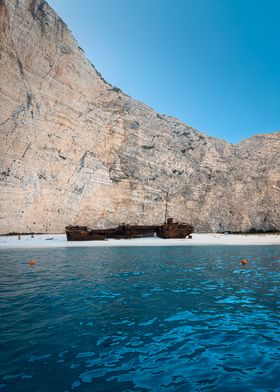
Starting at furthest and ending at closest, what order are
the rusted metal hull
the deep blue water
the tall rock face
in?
the tall rock face, the rusted metal hull, the deep blue water

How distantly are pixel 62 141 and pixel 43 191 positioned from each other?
7.96 m

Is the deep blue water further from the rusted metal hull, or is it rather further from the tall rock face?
the tall rock face

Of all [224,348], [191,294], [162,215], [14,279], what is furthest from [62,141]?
[224,348]

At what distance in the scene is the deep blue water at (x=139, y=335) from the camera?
422cm

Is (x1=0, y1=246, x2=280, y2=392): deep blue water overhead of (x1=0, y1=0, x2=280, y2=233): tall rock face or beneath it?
beneath

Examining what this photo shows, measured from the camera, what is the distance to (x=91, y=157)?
45.6 meters

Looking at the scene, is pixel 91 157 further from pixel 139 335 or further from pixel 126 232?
pixel 139 335

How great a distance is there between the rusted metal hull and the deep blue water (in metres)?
22.3

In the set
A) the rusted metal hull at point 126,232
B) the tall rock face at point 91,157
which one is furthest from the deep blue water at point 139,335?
the tall rock face at point 91,157

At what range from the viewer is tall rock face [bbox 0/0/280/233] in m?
39.1

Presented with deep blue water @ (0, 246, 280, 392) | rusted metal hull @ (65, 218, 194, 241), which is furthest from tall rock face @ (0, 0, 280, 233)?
deep blue water @ (0, 246, 280, 392)

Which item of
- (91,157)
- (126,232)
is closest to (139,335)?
(126,232)

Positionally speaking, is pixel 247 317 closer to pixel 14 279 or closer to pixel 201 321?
pixel 201 321

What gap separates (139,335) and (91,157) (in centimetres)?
4121
